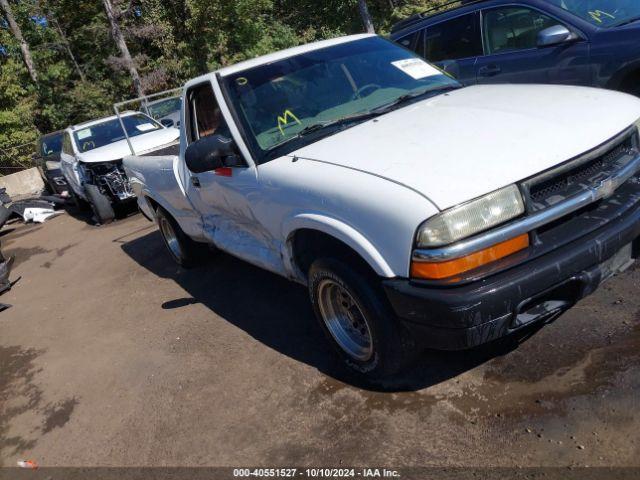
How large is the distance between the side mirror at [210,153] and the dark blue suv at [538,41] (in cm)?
240

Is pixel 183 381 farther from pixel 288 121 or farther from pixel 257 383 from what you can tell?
pixel 288 121

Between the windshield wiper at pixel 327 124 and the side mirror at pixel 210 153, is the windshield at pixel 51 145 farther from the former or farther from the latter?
the windshield wiper at pixel 327 124

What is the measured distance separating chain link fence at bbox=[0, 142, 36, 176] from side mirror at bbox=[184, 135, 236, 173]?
2068 cm

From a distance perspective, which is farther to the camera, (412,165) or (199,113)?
(199,113)

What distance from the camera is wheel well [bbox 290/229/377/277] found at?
294 cm

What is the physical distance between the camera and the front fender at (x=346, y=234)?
266cm

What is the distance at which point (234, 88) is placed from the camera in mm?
3826

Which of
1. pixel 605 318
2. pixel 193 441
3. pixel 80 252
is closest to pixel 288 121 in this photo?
pixel 193 441

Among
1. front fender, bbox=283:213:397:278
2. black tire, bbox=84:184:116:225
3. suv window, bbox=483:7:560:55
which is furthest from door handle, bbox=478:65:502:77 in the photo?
black tire, bbox=84:184:116:225

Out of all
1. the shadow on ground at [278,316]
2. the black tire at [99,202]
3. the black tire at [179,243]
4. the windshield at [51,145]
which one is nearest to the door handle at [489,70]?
the shadow on ground at [278,316]

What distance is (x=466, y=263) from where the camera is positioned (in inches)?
99.5

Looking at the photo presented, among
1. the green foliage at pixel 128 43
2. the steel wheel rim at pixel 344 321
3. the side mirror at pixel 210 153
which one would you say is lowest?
the steel wheel rim at pixel 344 321

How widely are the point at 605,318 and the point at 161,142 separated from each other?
7.97m

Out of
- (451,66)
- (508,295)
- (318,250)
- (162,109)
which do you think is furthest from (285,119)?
(162,109)
